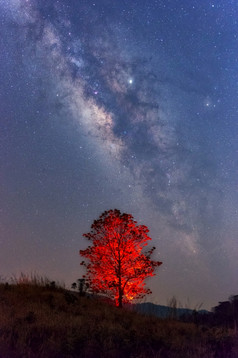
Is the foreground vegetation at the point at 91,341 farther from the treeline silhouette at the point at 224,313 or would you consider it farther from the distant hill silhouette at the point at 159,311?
the treeline silhouette at the point at 224,313

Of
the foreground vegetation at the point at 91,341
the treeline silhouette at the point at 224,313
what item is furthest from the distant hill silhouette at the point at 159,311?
the treeline silhouette at the point at 224,313

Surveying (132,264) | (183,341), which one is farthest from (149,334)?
(132,264)

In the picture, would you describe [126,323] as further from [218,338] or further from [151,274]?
[151,274]

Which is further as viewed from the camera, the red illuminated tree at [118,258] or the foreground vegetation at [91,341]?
the red illuminated tree at [118,258]

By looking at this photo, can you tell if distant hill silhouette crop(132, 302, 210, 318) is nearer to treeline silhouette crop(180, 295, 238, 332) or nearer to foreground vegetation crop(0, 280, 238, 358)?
foreground vegetation crop(0, 280, 238, 358)

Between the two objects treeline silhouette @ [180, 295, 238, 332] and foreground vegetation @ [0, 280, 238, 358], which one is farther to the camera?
treeline silhouette @ [180, 295, 238, 332]

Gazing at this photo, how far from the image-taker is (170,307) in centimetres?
1905

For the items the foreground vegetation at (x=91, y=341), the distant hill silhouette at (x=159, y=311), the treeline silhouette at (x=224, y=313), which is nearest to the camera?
the foreground vegetation at (x=91, y=341)

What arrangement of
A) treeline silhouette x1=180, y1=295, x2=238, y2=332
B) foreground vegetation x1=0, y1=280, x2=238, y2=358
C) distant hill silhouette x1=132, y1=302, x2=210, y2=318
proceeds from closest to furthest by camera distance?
foreground vegetation x1=0, y1=280, x2=238, y2=358, distant hill silhouette x1=132, y1=302, x2=210, y2=318, treeline silhouette x1=180, y1=295, x2=238, y2=332

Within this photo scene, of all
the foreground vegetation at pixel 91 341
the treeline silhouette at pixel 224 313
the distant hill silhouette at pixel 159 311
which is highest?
the treeline silhouette at pixel 224 313

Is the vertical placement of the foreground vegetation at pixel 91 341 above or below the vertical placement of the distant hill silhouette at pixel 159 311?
below

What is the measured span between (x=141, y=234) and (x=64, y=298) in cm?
946

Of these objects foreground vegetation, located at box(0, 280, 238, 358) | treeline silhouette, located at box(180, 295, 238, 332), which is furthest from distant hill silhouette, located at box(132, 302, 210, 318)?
treeline silhouette, located at box(180, 295, 238, 332)

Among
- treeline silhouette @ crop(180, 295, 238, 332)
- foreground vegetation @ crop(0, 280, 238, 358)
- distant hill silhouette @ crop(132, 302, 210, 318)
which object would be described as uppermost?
treeline silhouette @ crop(180, 295, 238, 332)
